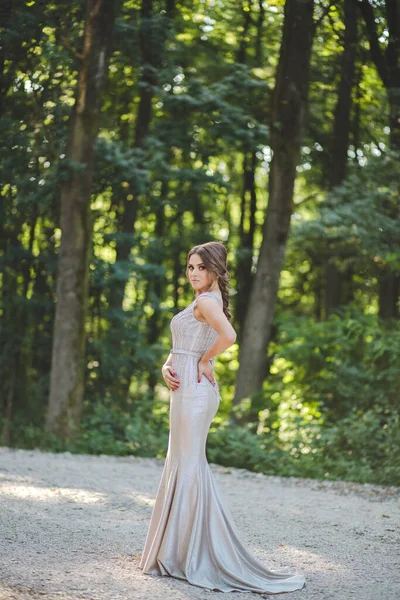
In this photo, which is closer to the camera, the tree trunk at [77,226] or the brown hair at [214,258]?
the brown hair at [214,258]

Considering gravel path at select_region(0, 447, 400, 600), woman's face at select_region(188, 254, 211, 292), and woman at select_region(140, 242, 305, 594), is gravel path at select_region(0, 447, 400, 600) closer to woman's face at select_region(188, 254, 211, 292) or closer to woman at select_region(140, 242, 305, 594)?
woman at select_region(140, 242, 305, 594)

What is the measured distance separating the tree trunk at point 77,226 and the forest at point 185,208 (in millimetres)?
26

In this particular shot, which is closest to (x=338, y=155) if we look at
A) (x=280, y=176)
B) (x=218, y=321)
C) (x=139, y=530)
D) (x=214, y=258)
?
(x=280, y=176)

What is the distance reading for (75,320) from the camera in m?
12.5

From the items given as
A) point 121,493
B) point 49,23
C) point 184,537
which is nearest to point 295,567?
point 184,537

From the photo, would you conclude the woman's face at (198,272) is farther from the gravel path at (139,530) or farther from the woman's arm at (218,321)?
the gravel path at (139,530)

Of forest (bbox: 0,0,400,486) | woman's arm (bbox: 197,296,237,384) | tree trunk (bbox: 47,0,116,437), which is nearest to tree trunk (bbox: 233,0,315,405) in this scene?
forest (bbox: 0,0,400,486)

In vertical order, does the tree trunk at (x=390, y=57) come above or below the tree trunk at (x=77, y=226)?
above

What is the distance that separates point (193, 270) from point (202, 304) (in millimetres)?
269

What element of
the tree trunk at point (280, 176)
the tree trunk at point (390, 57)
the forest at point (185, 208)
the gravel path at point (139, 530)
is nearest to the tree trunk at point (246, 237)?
the forest at point (185, 208)

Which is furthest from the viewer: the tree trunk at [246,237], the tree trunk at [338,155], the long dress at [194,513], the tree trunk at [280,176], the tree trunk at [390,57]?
the tree trunk at [246,237]

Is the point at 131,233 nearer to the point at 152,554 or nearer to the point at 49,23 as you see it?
the point at 49,23

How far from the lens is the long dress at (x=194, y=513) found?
5.16 meters

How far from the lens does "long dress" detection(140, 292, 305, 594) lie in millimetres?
5160
